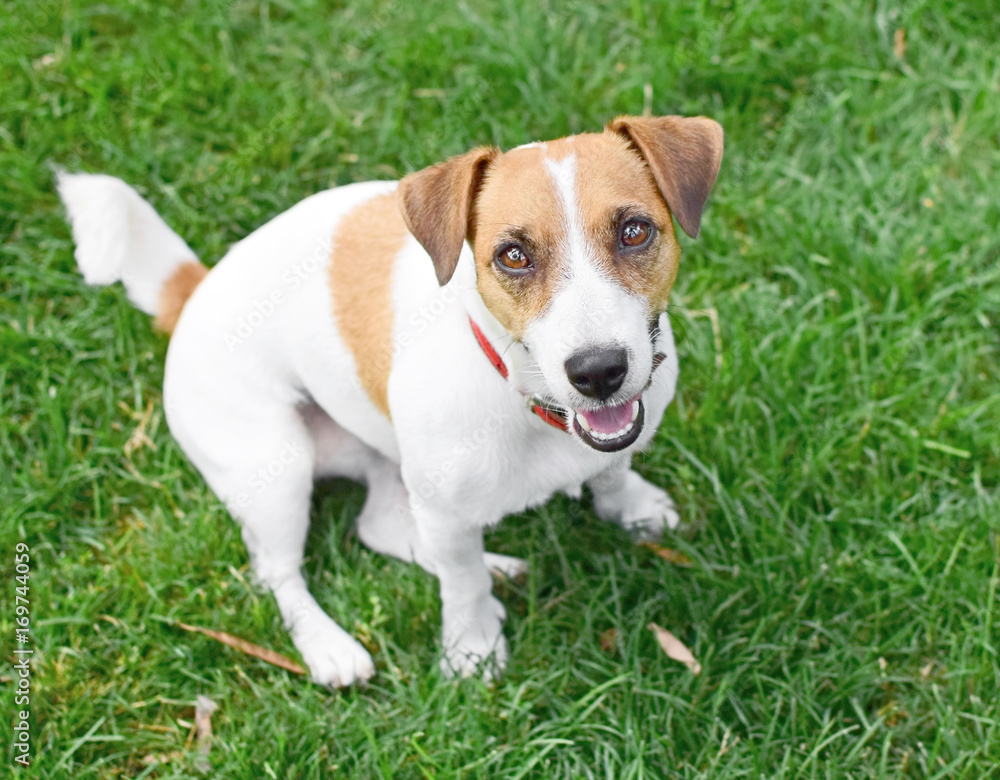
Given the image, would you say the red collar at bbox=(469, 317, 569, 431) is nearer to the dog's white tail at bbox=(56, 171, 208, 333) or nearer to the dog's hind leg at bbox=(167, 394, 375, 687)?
the dog's hind leg at bbox=(167, 394, 375, 687)

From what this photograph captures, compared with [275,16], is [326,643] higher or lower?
lower

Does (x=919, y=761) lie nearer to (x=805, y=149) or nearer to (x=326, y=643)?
(x=326, y=643)

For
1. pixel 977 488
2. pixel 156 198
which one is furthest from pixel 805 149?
pixel 156 198

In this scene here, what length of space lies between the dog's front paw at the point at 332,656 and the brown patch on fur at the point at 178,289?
4.76 feet

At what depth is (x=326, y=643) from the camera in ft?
13.1

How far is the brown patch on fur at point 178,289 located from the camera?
4156 mm

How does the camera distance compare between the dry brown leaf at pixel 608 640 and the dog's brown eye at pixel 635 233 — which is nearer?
the dog's brown eye at pixel 635 233

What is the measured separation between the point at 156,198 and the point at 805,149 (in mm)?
3476

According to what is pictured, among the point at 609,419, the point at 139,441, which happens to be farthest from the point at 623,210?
the point at 139,441

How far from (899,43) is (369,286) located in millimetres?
3666

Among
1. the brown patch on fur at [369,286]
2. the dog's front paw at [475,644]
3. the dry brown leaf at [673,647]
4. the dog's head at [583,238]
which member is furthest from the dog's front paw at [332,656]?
the dog's head at [583,238]

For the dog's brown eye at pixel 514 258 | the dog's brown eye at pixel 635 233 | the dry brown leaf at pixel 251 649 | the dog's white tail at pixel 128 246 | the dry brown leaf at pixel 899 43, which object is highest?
the dog's brown eye at pixel 635 233

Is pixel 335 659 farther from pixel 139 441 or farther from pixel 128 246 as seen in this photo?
pixel 128 246

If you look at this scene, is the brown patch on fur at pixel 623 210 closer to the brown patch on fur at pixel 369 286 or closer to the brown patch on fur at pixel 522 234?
the brown patch on fur at pixel 522 234
